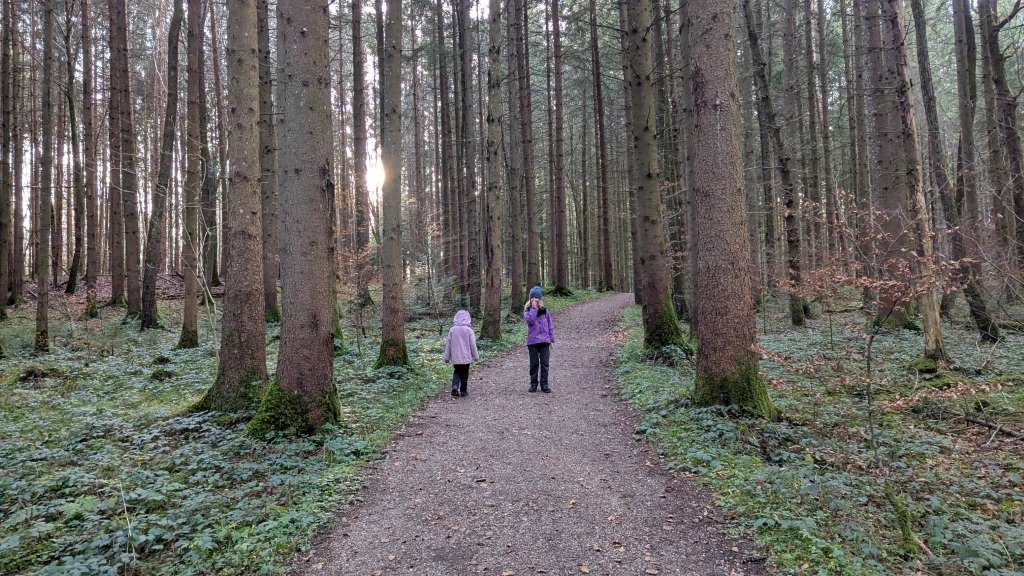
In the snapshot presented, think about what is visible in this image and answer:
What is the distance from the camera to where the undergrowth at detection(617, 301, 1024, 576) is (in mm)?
3271

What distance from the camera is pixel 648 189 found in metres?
11.0

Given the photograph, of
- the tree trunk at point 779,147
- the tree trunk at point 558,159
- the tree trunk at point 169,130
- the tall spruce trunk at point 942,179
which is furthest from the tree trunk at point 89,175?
the tall spruce trunk at point 942,179

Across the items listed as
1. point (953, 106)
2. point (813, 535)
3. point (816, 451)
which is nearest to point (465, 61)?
point (816, 451)

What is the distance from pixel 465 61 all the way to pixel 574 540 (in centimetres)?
1577

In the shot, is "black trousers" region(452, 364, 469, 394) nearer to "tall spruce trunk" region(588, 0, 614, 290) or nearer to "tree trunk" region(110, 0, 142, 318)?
"tall spruce trunk" region(588, 0, 614, 290)

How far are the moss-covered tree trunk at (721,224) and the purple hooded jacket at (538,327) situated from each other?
10.3 ft

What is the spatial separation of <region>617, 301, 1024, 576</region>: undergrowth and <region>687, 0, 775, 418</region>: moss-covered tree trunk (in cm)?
49

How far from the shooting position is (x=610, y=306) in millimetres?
21531

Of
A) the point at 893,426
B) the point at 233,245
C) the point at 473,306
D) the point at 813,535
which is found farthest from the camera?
the point at 473,306

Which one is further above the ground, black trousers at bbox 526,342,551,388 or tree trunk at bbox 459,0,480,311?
tree trunk at bbox 459,0,480,311

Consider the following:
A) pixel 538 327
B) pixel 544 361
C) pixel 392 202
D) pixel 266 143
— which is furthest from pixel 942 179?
pixel 266 143

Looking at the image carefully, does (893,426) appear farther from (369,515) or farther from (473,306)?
(473,306)

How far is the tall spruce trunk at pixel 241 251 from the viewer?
6.75 metres

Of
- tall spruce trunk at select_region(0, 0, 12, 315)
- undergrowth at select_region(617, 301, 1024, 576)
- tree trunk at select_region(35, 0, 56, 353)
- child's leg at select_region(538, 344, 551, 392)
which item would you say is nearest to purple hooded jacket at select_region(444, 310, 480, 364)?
child's leg at select_region(538, 344, 551, 392)
